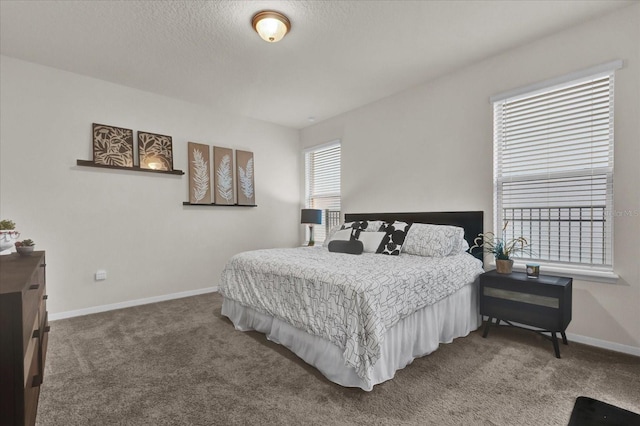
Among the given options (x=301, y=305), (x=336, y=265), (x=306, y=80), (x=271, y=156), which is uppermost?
(x=306, y=80)

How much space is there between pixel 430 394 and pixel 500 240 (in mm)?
1854

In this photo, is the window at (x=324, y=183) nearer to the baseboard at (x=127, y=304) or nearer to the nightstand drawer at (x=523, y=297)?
the baseboard at (x=127, y=304)

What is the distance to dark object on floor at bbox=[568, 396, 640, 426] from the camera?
101 centimetres

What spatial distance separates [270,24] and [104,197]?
280cm

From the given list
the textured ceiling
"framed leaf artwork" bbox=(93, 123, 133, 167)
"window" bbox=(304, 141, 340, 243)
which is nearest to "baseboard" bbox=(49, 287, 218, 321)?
"framed leaf artwork" bbox=(93, 123, 133, 167)

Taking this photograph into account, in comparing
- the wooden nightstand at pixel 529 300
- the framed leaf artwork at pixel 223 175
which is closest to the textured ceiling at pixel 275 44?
the framed leaf artwork at pixel 223 175

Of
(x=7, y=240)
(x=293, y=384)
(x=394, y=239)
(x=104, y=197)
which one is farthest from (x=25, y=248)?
(x=394, y=239)

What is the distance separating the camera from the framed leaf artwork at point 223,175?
454 centimetres

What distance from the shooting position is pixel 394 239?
3285 millimetres

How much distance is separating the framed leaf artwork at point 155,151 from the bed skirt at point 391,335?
211 cm

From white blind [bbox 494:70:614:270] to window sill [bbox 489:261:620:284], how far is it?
7 cm

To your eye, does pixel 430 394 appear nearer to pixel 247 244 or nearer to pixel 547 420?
pixel 547 420

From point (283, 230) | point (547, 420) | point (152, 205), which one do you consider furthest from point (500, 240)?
point (152, 205)

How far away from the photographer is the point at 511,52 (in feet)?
9.94
